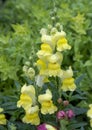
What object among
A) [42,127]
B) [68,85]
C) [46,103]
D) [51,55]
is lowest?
[42,127]

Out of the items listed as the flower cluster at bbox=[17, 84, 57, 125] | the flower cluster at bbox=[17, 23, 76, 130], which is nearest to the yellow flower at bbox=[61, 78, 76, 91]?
the flower cluster at bbox=[17, 23, 76, 130]

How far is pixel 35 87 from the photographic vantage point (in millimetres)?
2451

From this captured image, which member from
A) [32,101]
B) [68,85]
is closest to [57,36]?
[68,85]

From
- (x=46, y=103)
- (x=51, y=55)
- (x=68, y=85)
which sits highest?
(x=51, y=55)

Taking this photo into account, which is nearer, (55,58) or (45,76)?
(55,58)

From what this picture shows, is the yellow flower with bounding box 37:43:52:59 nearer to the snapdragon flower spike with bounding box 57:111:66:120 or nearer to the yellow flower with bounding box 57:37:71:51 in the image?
the yellow flower with bounding box 57:37:71:51

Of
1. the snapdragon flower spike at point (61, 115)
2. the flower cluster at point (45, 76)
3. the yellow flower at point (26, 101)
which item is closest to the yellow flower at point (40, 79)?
the flower cluster at point (45, 76)

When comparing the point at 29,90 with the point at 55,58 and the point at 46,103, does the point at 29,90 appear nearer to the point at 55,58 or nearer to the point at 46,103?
the point at 46,103

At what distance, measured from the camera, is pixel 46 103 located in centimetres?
237

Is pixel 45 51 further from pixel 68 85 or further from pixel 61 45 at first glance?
pixel 68 85

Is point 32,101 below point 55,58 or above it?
below

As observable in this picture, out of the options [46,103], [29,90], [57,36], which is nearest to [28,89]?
[29,90]

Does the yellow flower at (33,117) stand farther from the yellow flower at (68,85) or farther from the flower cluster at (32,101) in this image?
the yellow flower at (68,85)

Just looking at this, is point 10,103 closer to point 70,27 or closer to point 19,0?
point 70,27
